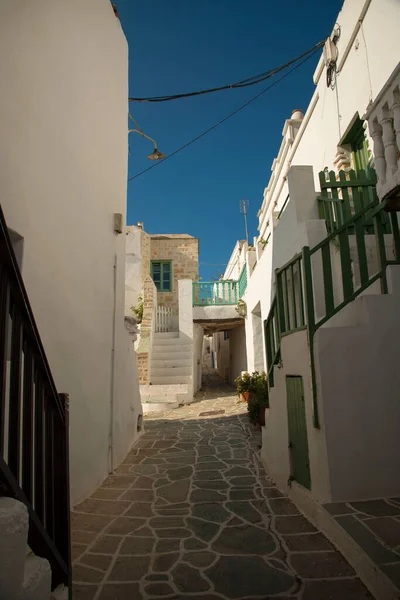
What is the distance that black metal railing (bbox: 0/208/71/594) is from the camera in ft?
5.51

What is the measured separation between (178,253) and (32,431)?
58.9 feet

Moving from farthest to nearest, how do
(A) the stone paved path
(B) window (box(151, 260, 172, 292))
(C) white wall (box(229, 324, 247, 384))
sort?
(B) window (box(151, 260, 172, 292)) < (C) white wall (box(229, 324, 247, 384)) < (A) the stone paved path

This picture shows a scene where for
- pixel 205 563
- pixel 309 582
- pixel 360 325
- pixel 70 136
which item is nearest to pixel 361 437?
pixel 360 325

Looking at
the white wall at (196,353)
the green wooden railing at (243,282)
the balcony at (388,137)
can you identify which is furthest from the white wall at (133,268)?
the balcony at (388,137)

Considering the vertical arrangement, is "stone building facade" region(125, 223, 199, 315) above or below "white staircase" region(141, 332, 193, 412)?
above

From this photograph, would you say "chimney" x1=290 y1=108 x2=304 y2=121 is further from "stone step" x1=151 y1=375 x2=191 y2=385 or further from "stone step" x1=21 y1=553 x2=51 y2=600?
"stone step" x1=21 y1=553 x2=51 y2=600

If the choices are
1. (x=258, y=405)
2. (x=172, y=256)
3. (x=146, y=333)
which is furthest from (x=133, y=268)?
(x=258, y=405)

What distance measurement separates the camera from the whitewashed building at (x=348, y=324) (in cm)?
307

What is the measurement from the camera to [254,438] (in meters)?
6.48

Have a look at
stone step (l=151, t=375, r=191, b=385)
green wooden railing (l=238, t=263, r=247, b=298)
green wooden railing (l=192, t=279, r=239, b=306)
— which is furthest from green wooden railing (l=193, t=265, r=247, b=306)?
stone step (l=151, t=375, r=191, b=385)

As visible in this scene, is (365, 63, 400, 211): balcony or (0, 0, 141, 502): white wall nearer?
(365, 63, 400, 211): balcony

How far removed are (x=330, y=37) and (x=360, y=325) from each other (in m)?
6.72

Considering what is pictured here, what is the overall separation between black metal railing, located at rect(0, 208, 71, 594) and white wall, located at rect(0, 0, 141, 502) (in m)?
1.38

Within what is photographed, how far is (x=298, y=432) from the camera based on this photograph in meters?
3.70
